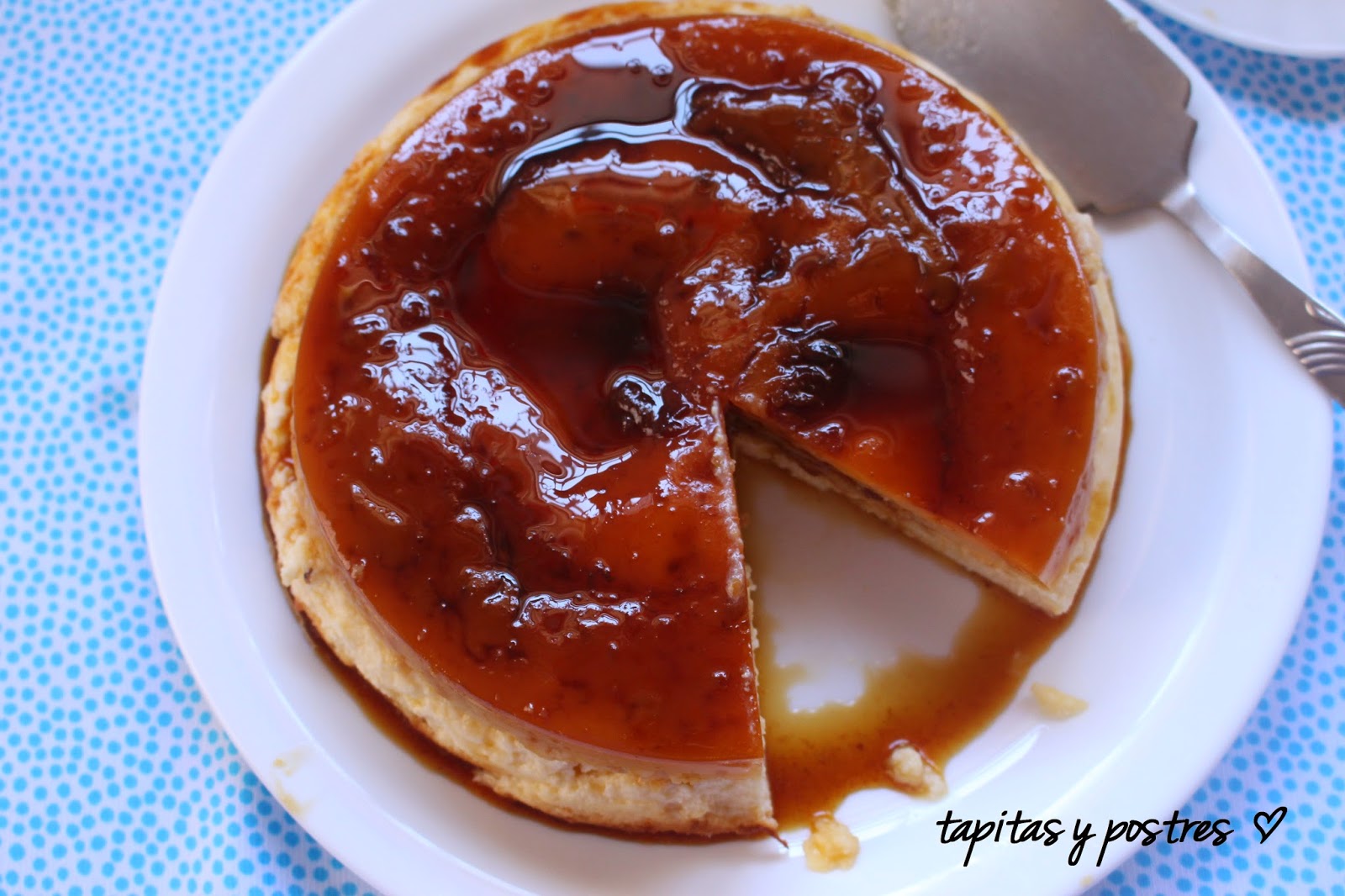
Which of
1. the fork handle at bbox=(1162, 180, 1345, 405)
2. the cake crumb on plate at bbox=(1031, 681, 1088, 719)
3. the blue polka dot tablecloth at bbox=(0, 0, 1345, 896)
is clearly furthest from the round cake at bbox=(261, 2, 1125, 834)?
the blue polka dot tablecloth at bbox=(0, 0, 1345, 896)

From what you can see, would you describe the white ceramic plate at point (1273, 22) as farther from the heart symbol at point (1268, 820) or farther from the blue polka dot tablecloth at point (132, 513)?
the heart symbol at point (1268, 820)

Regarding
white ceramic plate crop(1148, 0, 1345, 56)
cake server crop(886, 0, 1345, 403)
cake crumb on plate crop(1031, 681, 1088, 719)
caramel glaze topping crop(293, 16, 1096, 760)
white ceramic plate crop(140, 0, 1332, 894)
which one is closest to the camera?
caramel glaze topping crop(293, 16, 1096, 760)

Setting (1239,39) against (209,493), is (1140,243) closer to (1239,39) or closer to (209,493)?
(1239,39)

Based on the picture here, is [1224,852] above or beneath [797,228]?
beneath

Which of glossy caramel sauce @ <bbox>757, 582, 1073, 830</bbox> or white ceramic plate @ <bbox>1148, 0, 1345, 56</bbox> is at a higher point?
white ceramic plate @ <bbox>1148, 0, 1345, 56</bbox>

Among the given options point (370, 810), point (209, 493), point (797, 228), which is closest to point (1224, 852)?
point (797, 228)

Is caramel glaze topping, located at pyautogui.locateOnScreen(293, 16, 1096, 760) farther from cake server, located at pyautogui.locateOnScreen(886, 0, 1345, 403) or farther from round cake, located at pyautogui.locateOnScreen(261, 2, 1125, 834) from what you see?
cake server, located at pyautogui.locateOnScreen(886, 0, 1345, 403)
